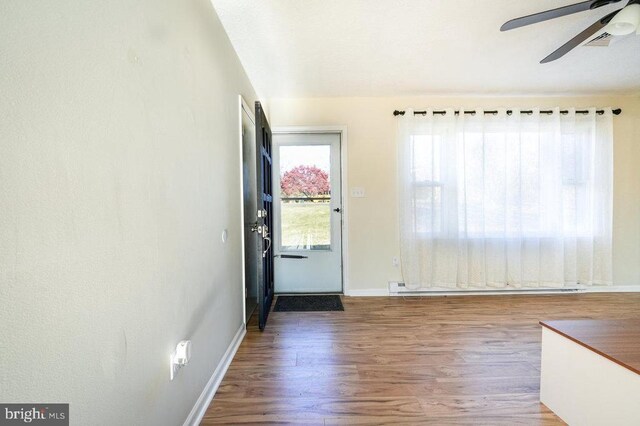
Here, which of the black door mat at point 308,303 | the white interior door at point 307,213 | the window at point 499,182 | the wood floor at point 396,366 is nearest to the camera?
the wood floor at point 396,366

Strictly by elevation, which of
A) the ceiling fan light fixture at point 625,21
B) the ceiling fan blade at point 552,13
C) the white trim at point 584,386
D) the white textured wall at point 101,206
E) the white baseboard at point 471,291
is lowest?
the white baseboard at point 471,291

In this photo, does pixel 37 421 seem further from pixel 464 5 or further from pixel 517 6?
pixel 517 6

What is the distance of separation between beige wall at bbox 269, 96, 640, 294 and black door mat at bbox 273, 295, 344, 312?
1.16 ft

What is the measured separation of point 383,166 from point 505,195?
58.3 inches

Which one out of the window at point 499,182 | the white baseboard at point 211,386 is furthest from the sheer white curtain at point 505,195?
the white baseboard at point 211,386

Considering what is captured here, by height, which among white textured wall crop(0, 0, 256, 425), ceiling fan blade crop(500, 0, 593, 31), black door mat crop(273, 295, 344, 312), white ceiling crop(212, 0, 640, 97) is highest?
white ceiling crop(212, 0, 640, 97)

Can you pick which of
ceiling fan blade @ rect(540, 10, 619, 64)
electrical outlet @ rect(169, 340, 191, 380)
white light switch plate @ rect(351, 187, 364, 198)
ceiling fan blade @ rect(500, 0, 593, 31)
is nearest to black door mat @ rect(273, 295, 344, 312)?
white light switch plate @ rect(351, 187, 364, 198)

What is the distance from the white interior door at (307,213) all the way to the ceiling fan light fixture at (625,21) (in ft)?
7.78

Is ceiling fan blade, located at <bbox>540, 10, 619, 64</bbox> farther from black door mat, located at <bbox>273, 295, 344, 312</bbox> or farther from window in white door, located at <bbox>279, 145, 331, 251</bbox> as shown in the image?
black door mat, located at <bbox>273, 295, 344, 312</bbox>

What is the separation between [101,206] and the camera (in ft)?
2.60

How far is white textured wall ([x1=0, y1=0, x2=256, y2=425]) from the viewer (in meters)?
0.57

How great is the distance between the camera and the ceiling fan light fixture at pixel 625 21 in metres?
1.54

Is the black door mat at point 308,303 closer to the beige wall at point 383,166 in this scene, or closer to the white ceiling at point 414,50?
the beige wall at point 383,166

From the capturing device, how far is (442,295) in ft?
11.0
